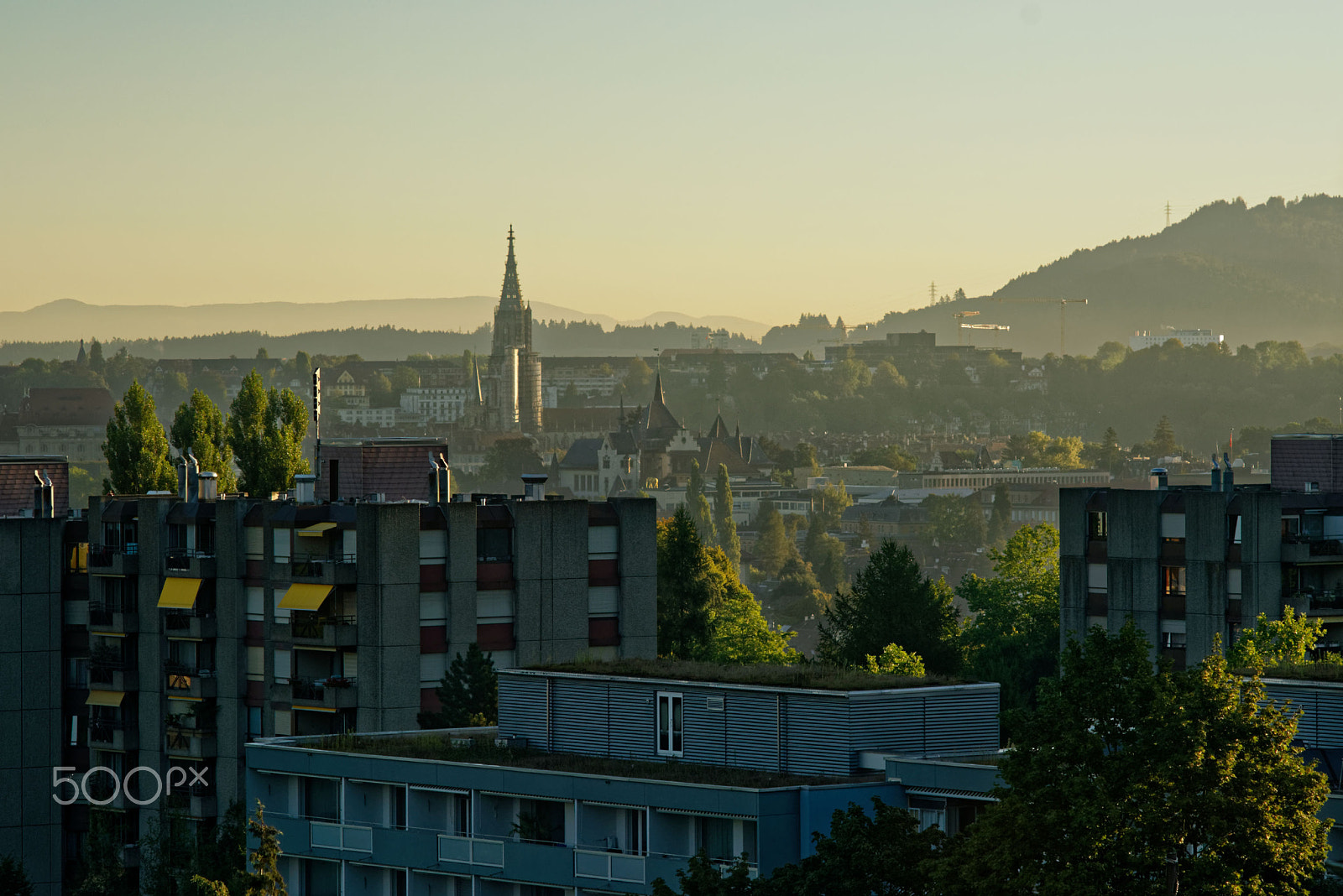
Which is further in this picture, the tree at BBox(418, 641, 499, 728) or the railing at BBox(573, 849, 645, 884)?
the tree at BBox(418, 641, 499, 728)

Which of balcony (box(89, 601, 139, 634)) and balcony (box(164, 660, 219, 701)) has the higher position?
balcony (box(89, 601, 139, 634))

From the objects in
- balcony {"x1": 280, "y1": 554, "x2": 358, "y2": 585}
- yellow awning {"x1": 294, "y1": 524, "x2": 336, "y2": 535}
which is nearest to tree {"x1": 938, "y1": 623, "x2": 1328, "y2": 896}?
balcony {"x1": 280, "y1": 554, "x2": 358, "y2": 585}

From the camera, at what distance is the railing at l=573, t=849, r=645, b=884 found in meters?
33.0

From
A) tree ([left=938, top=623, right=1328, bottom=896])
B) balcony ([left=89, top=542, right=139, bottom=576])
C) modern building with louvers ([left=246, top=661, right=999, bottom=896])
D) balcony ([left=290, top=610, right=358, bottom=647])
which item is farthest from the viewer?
balcony ([left=89, top=542, right=139, bottom=576])

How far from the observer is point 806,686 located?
33.7 meters

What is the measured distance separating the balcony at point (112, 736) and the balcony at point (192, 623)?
264 cm

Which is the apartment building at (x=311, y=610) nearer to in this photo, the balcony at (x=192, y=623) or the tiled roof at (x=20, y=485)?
the balcony at (x=192, y=623)

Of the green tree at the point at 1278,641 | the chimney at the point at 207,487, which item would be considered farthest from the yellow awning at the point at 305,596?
the green tree at the point at 1278,641

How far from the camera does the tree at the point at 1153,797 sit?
26312 mm

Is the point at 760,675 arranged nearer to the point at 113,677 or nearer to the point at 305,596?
the point at 305,596

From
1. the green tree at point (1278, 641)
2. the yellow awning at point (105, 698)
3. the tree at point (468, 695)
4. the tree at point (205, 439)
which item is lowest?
the yellow awning at point (105, 698)

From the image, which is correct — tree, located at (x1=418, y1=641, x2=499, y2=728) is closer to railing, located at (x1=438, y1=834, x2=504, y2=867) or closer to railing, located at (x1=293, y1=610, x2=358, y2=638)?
railing, located at (x1=293, y1=610, x2=358, y2=638)

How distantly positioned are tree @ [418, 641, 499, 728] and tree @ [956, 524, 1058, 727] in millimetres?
25492

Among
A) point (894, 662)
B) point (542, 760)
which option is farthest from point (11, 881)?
point (894, 662)
